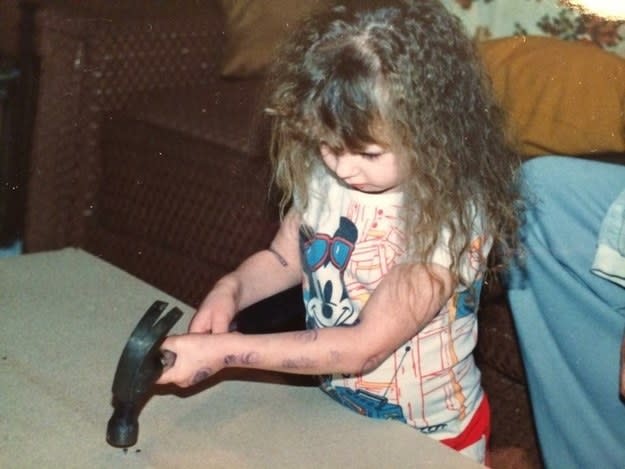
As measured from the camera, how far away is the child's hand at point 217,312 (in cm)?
116

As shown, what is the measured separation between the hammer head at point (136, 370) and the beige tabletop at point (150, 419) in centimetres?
2

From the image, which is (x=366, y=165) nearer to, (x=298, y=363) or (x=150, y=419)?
(x=298, y=363)

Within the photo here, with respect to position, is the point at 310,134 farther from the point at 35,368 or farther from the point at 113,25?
the point at 113,25

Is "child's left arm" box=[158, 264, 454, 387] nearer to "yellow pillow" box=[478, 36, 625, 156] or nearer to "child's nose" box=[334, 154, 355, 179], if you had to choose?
"child's nose" box=[334, 154, 355, 179]

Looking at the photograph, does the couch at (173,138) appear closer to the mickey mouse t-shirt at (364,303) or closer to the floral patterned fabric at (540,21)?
the floral patterned fabric at (540,21)

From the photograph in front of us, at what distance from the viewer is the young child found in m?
1.04

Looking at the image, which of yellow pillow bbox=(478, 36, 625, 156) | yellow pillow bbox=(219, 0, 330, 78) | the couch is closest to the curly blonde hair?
yellow pillow bbox=(478, 36, 625, 156)

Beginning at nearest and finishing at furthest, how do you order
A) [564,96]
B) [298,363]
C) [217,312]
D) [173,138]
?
[298,363] → [217,312] → [564,96] → [173,138]

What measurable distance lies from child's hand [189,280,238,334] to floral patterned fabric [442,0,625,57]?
0.71 m

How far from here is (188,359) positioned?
1022mm

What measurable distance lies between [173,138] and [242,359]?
3.12 feet

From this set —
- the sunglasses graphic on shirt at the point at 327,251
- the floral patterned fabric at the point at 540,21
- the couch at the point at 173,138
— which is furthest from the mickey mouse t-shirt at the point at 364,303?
the floral patterned fabric at the point at 540,21

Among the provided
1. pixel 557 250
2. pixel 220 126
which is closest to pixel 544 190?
pixel 557 250

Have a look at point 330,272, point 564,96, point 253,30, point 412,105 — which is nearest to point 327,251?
point 330,272
